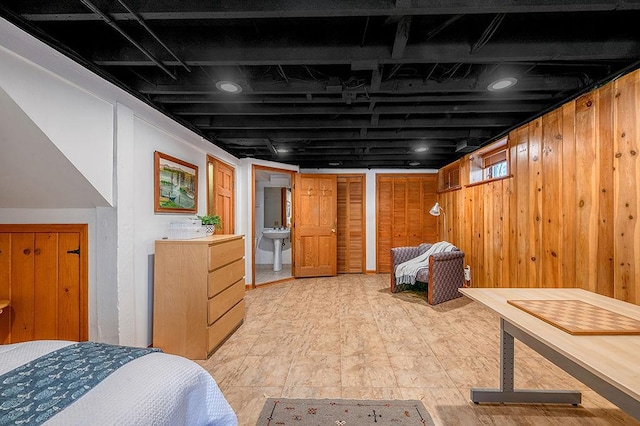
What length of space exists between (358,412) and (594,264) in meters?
2.19

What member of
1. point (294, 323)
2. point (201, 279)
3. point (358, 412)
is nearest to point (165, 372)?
point (358, 412)

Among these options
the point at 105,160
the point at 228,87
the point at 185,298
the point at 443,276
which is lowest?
the point at 443,276

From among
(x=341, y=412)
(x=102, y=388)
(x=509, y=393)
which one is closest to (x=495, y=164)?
(x=509, y=393)

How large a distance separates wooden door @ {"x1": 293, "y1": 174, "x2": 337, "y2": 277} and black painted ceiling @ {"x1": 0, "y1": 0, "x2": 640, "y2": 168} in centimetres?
299

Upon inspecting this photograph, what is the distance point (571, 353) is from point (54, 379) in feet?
6.29

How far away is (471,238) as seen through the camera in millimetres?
4531

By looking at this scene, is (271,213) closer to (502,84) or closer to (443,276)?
(443,276)

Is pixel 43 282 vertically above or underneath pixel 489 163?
underneath

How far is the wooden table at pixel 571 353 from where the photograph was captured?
975mm

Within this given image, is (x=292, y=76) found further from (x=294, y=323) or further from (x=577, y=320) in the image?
(x=294, y=323)

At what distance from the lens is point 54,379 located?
40.4 inches

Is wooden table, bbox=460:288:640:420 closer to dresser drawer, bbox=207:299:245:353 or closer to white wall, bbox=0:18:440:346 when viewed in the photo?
dresser drawer, bbox=207:299:245:353

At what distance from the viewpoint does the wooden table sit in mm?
975

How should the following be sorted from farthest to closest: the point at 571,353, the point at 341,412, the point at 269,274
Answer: the point at 269,274 < the point at 341,412 < the point at 571,353
